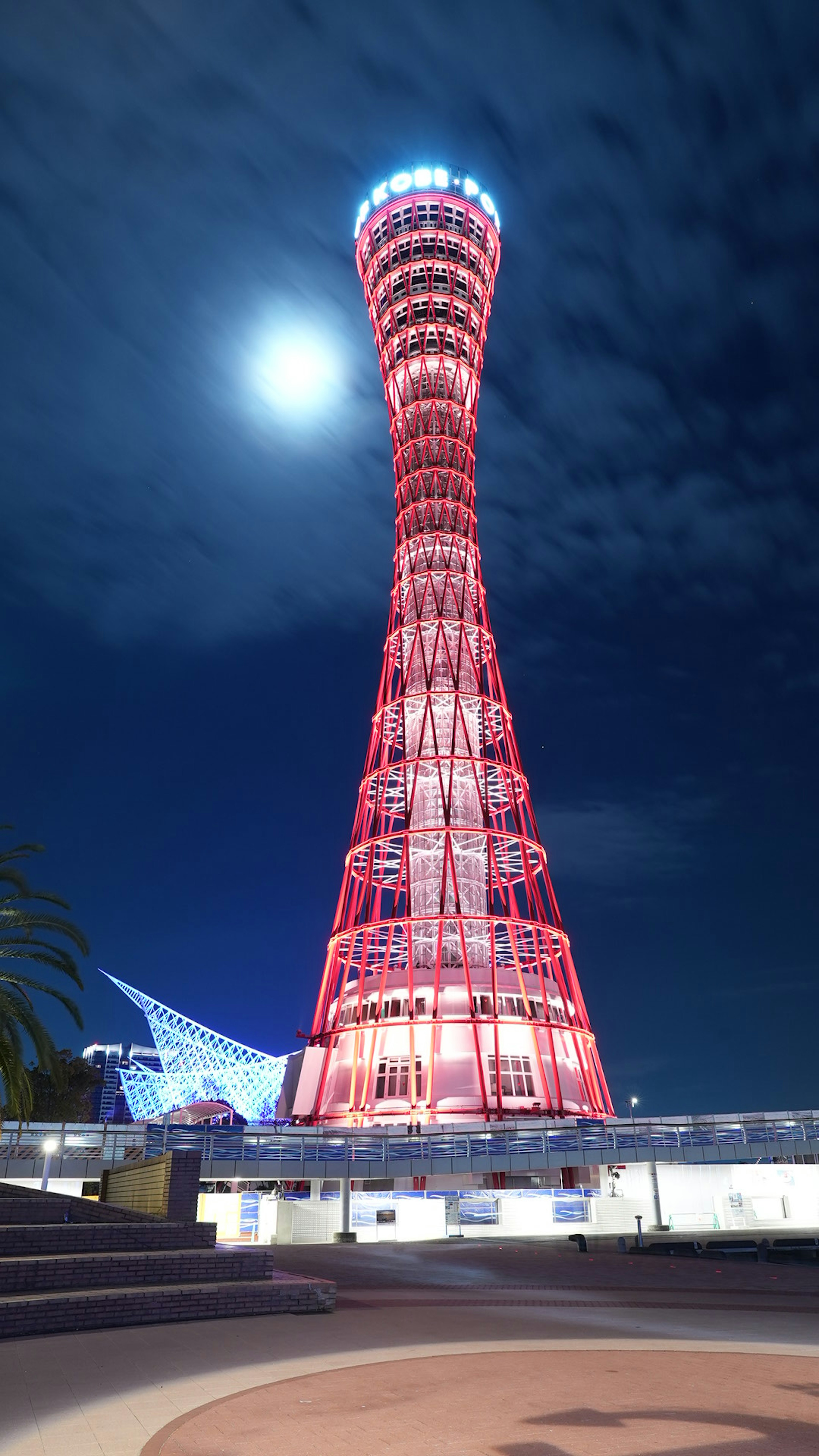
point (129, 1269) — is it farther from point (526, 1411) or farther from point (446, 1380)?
point (526, 1411)

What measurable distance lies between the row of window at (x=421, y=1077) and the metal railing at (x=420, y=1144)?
13493 mm

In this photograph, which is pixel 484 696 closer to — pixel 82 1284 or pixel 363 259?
pixel 363 259

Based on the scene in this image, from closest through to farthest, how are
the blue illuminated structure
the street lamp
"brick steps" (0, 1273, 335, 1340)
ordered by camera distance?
"brick steps" (0, 1273, 335, 1340) → the street lamp → the blue illuminated structure

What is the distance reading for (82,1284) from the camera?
16141 mm

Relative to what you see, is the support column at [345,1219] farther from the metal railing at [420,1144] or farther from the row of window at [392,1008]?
the row of window at [392,1008]

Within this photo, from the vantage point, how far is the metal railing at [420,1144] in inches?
1128

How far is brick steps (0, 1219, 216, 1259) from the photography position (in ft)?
56.3

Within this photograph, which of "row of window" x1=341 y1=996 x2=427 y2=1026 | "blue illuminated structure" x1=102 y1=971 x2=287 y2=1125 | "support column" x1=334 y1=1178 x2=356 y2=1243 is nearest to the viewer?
"support column" x1=334 y1=1178 x2=356 y2=1243

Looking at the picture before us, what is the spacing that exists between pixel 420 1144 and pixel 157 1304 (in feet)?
58.3

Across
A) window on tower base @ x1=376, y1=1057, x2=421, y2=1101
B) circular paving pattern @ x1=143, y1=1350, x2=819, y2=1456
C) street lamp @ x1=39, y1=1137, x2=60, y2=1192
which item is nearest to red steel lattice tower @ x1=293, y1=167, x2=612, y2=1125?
window on tower base @ x1=376, y1=1057, x2=421, y2=1101

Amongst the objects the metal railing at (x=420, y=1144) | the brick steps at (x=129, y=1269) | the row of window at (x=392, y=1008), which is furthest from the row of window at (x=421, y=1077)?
the brick steps at (x=129, y=1269)

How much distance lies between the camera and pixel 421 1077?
4847 cm

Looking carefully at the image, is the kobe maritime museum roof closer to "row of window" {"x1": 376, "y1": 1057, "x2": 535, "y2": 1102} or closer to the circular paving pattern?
"row of window" {"x1": 376, "y1": 1057, "x2": 535, "y2": 1102}

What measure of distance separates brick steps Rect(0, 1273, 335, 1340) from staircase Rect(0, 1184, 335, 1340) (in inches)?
0.6
